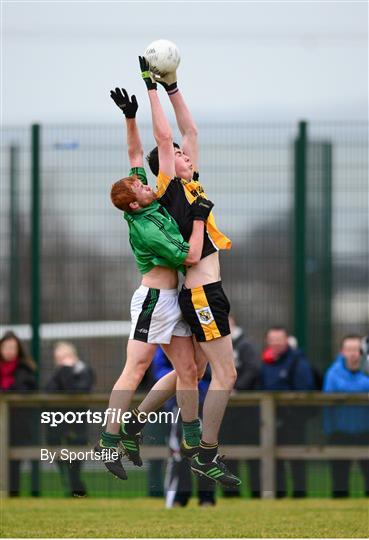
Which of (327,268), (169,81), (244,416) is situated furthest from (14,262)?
(169,81)

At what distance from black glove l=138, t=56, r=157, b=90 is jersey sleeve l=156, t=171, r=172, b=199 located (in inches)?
21.8

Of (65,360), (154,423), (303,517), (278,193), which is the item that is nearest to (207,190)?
(278,193)

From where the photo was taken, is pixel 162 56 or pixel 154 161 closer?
pixel 162 56

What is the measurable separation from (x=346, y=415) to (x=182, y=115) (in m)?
5.08

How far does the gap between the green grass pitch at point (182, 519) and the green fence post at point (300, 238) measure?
2317 millimetres

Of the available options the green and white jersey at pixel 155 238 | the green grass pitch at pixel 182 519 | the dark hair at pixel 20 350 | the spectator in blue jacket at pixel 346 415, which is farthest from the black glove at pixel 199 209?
the dark hair at pixel 20 350

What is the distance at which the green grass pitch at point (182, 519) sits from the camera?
1180 centimetres

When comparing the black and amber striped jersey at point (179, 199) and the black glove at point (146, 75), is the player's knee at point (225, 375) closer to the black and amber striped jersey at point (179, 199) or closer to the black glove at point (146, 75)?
the black and amber striped jersey at point (179, 199)

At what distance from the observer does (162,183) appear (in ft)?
32.7

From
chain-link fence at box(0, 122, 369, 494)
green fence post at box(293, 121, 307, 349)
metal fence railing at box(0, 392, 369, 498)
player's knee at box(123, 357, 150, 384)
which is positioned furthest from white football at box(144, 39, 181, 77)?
green fence post at box(293, 121, 307, 349)

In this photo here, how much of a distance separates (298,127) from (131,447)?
21.8ft

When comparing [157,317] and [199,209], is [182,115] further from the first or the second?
[157,317]

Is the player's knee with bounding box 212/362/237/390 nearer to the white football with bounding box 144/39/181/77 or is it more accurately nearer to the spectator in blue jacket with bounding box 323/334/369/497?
the white football with bounding box 144/39/181/77

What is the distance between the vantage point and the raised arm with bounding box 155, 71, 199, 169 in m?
10.1
